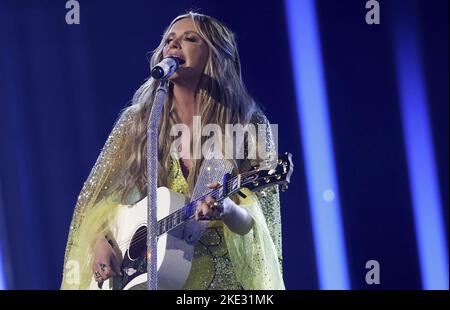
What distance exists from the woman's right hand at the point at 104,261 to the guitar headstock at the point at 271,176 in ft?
1.84

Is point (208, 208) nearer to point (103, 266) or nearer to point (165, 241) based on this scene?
point (165, 241)

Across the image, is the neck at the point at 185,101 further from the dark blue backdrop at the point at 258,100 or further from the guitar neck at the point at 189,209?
the guitar neck at the point at 189,209

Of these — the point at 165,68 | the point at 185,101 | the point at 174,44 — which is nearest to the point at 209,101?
the point at 185,101

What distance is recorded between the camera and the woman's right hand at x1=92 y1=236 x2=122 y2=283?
304cm

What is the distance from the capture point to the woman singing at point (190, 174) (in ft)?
A: 9.73

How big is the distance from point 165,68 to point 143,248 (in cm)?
58

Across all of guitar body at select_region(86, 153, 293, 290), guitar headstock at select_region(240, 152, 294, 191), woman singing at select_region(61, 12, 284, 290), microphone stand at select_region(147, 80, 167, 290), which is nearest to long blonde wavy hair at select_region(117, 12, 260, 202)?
woman singing at select_region(61, 12, 284, 290)

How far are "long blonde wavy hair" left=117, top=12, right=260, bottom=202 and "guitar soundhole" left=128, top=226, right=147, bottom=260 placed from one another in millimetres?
148

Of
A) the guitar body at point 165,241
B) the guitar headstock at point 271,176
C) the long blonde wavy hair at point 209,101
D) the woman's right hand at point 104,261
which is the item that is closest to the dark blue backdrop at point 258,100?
the long blonde wavy hair at point 209,101

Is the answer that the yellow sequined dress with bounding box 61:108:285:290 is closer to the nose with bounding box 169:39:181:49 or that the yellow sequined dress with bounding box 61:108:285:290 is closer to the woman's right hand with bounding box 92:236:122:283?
the woman's right hand with bounding box 92:236:122:283

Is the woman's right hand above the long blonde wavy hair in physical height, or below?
below
